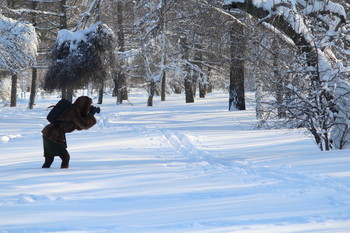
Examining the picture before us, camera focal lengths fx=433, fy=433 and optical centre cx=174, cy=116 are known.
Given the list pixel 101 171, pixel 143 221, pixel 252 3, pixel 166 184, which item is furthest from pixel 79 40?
pixel 143 221

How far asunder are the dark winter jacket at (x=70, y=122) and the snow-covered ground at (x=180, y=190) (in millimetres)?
565

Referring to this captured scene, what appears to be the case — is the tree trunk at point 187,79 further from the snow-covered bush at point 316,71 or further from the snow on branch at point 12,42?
the snow-covered bush at point 316,71

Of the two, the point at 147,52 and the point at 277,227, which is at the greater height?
the point at 147,52

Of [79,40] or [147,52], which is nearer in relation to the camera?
[79,40]

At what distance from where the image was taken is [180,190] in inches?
214

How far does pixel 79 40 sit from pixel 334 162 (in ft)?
54.2

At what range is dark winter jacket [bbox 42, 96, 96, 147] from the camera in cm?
737

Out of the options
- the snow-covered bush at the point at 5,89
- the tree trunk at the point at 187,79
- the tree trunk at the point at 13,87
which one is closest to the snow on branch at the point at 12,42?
the tree trunk at the point at 13,87

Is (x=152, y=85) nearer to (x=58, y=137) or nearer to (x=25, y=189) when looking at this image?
(x=58, y=137)

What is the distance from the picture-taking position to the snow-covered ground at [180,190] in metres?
4.02

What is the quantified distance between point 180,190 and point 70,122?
2927 mm

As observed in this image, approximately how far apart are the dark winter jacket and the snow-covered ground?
57cm

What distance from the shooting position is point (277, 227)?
12.6ft

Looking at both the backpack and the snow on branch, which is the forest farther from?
the backpack
